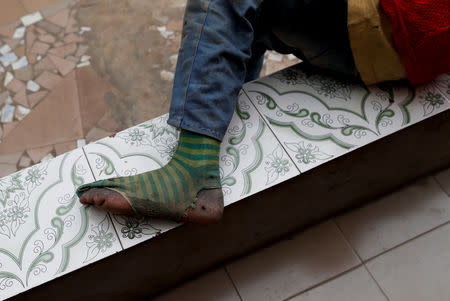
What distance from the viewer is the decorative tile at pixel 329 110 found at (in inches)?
33.7

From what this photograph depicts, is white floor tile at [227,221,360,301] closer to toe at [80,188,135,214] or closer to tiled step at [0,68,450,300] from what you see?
tiled step at [0,68,450,300]

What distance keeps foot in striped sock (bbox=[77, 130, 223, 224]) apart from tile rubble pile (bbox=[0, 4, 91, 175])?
496mm

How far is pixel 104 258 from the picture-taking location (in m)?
0.75

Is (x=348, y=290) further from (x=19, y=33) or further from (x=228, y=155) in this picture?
(x=19, y=33)

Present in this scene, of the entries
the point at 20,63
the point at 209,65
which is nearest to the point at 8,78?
the point at 20,63

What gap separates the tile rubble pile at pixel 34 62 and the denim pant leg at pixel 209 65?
1.69 feet

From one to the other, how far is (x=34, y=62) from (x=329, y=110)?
88cm

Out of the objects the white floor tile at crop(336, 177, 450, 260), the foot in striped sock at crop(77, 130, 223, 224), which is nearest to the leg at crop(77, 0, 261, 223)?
the foot in striped sock at crop(77, 130, 223, 224)

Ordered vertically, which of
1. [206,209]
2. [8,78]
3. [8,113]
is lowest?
[206,209]

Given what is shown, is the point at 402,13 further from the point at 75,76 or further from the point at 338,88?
the point at 75,76

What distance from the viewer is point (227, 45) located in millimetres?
808

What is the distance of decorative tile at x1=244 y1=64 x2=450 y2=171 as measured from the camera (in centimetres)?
86

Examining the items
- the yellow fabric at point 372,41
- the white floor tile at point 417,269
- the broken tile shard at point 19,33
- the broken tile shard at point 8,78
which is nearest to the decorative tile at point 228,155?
the yellow fabric at point 372,41

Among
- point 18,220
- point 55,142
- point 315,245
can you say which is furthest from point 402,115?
point 55,142
